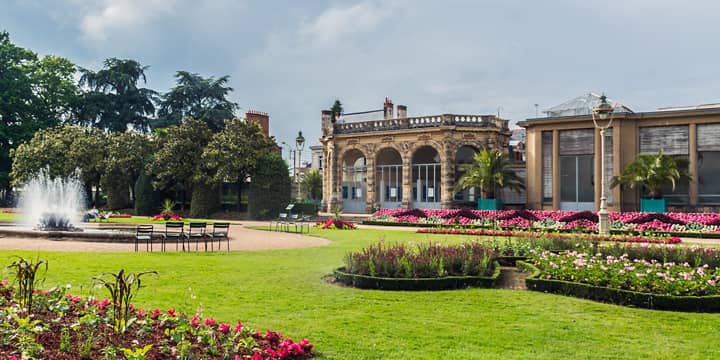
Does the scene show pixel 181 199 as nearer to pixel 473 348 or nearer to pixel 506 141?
pixel 506 141

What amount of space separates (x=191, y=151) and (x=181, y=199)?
7283mm

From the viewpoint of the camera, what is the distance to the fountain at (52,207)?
22.8m

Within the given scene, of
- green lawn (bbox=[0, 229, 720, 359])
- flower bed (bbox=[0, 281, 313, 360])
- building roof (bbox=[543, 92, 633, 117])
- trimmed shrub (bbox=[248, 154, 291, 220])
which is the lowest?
green lawn (bbox=[0, 229, 720, 359])

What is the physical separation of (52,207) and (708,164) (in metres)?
36.5

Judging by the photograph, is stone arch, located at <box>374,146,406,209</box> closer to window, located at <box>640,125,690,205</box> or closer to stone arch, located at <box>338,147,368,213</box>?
stone arch, located at <box>338,147,368,213</box>

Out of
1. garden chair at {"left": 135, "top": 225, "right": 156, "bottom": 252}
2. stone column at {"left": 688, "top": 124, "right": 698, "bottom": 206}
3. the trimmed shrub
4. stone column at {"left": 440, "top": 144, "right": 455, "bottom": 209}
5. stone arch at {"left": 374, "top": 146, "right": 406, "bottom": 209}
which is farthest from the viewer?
stone arch at {"left": 374, "top": 146, "right": 406, "bottom": 209}

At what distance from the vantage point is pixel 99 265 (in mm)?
13078

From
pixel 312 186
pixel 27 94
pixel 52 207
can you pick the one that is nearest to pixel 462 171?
pixel 52 207

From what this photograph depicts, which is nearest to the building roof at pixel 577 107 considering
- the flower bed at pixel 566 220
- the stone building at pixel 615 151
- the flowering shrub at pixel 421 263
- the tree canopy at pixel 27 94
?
the stone building at pixel 615 151

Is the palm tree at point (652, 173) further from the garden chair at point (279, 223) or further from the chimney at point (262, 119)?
the chimney at point (262, 119)

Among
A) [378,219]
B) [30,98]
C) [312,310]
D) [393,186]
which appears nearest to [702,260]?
[312,310]

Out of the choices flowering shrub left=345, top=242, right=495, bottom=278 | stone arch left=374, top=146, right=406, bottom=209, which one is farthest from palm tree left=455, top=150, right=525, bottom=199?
flowering shrub left=345, top=242, right=495, bottom=278

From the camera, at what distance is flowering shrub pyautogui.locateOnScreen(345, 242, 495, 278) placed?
11.0 meters

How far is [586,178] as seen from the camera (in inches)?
1385
